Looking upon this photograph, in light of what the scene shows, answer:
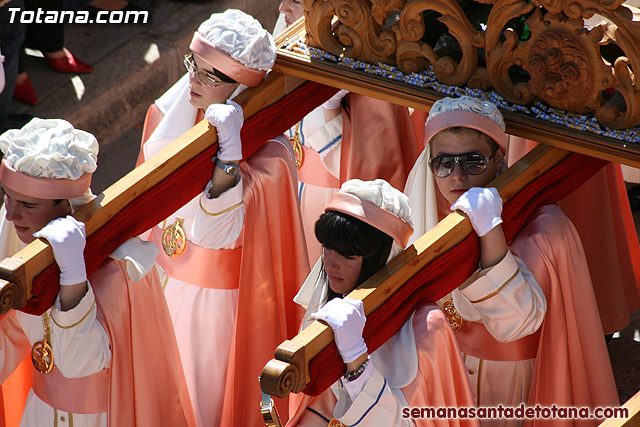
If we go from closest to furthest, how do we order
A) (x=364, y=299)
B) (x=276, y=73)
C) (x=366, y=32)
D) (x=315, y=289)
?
1. (x=364, y=299)
2. (x=315, y=289)
3. (x=366, y=32)
4. (x=276, y=73)

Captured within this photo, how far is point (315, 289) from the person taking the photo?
387 centimetres

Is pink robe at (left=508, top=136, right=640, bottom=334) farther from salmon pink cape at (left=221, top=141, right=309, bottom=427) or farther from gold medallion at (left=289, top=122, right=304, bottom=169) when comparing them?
gold medallion at (left=289, top=122, right=304, bottom=169)

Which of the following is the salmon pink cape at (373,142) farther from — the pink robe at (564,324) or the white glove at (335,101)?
the pink robe at (564,324)

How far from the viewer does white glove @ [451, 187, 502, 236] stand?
371 cm

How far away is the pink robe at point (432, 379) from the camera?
11.3 ft

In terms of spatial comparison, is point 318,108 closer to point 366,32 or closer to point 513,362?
point 366,32

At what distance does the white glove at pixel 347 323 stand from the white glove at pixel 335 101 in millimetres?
1846

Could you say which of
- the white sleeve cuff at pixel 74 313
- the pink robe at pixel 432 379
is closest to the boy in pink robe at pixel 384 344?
the pink robe at pixel 432 379

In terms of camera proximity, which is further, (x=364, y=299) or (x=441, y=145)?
(x=441, y=145)

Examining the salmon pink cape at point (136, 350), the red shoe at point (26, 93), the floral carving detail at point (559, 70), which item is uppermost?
the floral carving detail at point (559, 70)

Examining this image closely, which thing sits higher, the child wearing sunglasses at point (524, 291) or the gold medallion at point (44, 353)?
the child wearing sunglasses at point (524, 291)

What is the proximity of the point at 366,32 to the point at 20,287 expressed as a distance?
158 centimetres

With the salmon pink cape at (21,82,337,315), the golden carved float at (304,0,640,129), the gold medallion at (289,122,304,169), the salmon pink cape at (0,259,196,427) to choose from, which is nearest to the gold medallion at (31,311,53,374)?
the salmon pink cape at (0,259,196,427)

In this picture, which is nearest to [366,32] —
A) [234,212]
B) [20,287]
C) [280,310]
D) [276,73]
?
[276,73]
